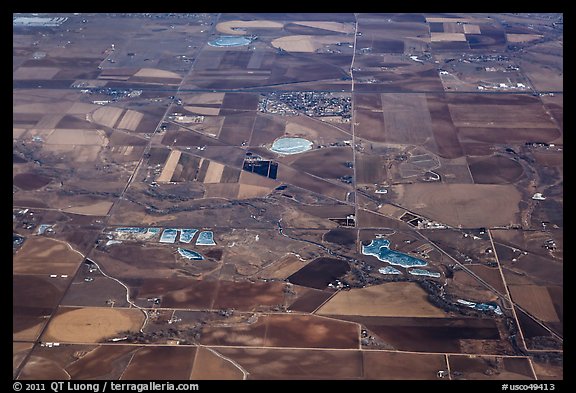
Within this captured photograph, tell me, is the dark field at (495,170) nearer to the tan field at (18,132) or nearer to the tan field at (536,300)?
the tan field at (536,300)

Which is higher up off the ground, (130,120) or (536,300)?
(130,120)

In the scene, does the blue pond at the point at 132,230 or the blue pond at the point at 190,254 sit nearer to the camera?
the blue pond at the point at 190,254

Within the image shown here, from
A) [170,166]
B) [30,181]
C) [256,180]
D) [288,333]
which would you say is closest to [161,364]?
[288,333]

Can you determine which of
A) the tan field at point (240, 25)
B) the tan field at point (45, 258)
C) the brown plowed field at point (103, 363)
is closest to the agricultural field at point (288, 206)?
the brown plowed field at point (103, 363)

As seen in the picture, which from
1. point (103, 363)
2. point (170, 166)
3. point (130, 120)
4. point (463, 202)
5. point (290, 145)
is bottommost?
point (103, 363)

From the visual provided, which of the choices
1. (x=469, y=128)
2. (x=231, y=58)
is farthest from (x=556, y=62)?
(x=231, y=58)

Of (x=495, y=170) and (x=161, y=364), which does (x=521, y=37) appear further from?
(x=161, y=364)
